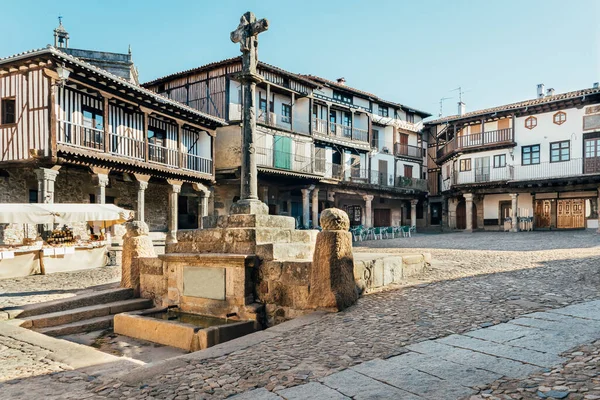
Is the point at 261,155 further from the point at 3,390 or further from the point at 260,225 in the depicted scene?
the point at 3,390

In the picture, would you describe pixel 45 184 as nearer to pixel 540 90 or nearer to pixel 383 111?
pixel 383 111

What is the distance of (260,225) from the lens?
654 cm

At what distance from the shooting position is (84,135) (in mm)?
14484

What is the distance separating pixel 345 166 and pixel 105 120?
16.2m

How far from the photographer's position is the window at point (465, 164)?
2817 centimetres

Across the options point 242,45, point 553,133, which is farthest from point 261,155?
point 553,133

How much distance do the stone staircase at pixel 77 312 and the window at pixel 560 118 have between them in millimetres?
25634

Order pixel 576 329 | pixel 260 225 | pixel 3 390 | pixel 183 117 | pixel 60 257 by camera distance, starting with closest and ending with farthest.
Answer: pixel 3 390 → pixel 576 329 → pixel 260 225 → pixel 60 257 → pixel 183 117

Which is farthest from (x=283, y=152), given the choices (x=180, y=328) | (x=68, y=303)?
(x=180, y=328)

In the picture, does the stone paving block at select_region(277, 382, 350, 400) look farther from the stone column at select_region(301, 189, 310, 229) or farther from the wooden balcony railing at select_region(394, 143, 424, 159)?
the wooden balcony railing at select_region(394, 143, 424, 159)

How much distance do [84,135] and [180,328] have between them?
11718 millimetres

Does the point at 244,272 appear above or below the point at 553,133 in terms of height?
below

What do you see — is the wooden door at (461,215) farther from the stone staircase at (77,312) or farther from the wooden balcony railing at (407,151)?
the stone staircase at (77,312)

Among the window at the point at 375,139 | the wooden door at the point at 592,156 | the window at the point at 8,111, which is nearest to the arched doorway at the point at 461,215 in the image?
the window at the point at 375,139
